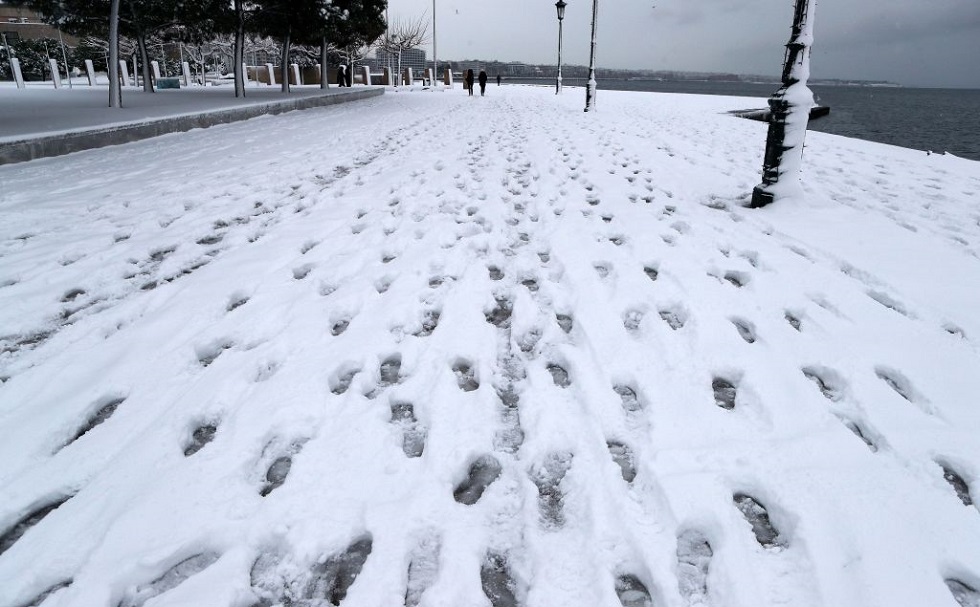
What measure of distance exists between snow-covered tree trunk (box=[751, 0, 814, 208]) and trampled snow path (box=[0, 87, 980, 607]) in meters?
0.35

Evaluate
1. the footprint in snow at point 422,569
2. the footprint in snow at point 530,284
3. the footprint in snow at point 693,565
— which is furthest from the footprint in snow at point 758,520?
the footprint in snow at point 530,284

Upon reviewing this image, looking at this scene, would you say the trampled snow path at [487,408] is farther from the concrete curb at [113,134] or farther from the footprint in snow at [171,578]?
the concrete curb at [113,134]

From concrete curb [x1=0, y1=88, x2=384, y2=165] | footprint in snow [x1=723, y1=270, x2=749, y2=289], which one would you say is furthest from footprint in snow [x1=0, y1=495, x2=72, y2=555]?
concrete curb [x1=0, y1=88, x2=384, y2=165]

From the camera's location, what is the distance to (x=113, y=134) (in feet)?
27.2

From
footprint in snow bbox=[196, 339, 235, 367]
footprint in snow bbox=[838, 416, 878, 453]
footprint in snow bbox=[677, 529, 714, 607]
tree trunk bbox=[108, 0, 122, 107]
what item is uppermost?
tree trunk bbox=[108, 0, 122, 107]

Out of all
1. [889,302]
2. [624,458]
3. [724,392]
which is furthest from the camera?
[889,302]

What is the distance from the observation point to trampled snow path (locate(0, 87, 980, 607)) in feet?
4.85

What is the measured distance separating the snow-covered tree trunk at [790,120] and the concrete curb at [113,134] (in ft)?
30.0

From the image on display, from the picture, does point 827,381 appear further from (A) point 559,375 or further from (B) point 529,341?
(B) point 529,341

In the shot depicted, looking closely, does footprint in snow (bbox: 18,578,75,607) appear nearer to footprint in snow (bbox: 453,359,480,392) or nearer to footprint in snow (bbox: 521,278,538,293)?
footprint in snow (bbox: 453,359,480,392)

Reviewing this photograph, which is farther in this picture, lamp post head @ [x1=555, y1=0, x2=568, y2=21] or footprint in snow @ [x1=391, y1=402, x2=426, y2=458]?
lamp post head @ [x1=555, y1=0, x2=568, y2=21]

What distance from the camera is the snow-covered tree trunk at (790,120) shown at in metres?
4.78

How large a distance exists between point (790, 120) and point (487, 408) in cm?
466

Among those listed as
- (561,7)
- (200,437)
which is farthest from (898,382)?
(561,7)
